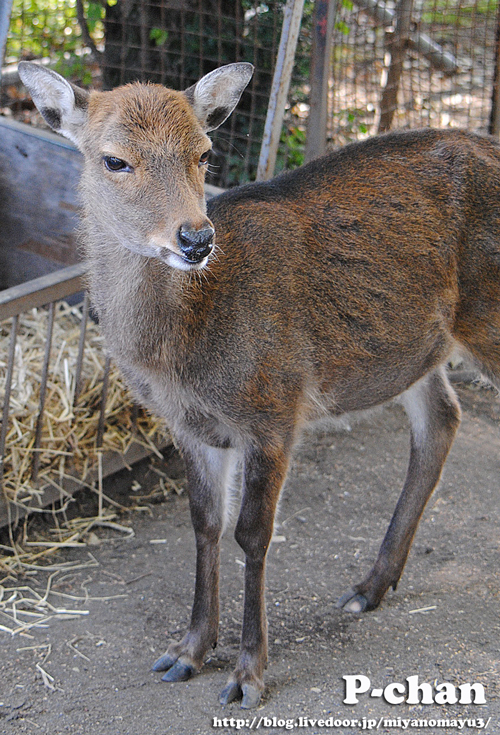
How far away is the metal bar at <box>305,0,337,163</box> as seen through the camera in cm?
483

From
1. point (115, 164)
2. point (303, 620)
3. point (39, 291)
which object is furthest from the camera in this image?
point (39, 291)

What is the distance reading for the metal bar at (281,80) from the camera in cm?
459

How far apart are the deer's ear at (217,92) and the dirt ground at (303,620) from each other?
88.2 inches

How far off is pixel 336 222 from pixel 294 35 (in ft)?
5.48

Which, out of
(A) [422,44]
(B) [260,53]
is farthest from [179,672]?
(A) [422,44]

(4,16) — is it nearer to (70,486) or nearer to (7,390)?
(7,390)

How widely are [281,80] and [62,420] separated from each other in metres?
2.29

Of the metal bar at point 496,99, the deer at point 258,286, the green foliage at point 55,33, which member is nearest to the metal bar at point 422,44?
the metal bar at point 496,99

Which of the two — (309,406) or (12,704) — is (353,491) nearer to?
(309,406)

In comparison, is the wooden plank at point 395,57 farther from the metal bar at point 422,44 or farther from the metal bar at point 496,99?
the metal bar at point 496,99

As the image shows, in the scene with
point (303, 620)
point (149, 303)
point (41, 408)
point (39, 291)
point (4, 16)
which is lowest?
point (303, 620)

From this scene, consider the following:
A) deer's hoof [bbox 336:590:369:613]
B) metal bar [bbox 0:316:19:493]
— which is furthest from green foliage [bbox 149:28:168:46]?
deer's hoof [bbox 336:590:369:613]

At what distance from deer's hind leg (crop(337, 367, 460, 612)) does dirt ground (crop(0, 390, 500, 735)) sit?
112 mm

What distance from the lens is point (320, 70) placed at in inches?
193
